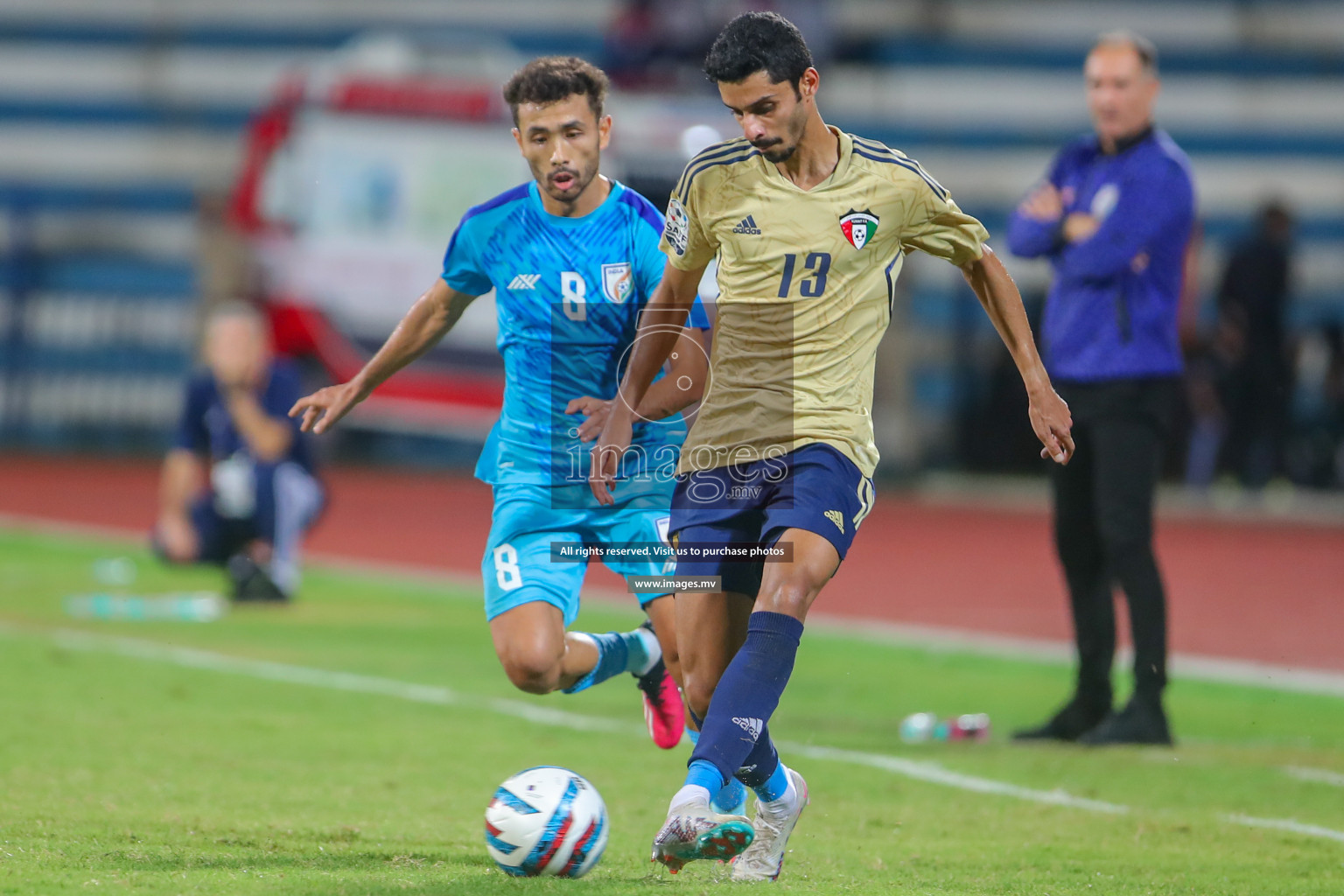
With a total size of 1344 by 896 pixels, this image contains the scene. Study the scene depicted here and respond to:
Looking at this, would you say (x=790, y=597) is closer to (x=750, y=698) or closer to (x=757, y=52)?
(x=750, y=698)

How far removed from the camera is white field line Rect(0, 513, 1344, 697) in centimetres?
931

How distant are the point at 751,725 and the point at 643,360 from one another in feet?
4.16

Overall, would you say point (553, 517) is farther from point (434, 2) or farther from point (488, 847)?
point (434, 2)

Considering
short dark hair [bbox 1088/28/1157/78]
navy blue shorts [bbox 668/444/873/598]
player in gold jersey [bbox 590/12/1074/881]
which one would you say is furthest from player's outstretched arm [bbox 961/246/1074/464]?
short dark hair [bbox 1088/28/1157/78]

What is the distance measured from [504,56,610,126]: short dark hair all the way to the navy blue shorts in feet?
4.24

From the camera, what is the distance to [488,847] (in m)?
5.07

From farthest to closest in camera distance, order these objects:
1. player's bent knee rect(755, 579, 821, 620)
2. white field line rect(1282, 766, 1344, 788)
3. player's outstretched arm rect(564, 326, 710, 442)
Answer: white field line rect(1282, 766, 1344, 788) → player's outstretched arm rect(564, 326, 710, 442) → player's bent knee rect(755, 579, 821, 620)

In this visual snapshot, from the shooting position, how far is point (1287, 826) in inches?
239

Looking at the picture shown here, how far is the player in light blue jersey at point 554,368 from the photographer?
5.85 metres

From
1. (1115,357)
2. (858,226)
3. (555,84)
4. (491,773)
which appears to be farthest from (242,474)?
(858,226)

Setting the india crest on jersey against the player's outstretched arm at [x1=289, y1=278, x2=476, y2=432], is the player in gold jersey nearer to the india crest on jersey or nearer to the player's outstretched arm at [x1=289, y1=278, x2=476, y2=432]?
the india crest on jersey

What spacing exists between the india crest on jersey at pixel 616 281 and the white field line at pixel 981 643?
4.64 meters

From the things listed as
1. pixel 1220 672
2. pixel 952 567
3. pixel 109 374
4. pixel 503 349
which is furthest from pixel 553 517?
pixel 109 374

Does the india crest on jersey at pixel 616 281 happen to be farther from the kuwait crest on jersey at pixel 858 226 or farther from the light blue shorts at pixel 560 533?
the kuwait crest on jersey at pixel 858 226
